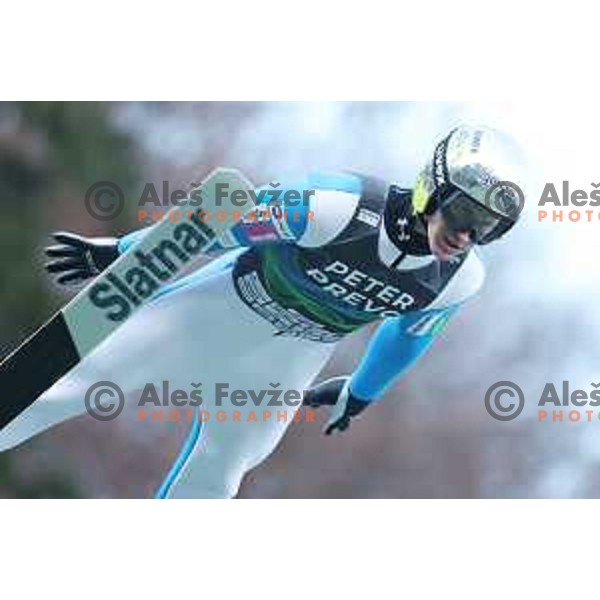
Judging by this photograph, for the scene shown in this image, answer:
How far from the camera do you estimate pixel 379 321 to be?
13.1ft

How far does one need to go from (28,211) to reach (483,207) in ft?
3.56

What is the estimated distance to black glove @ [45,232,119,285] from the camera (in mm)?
3910

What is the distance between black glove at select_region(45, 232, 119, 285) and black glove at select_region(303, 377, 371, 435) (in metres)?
0.58

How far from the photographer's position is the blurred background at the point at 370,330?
3.97 metres

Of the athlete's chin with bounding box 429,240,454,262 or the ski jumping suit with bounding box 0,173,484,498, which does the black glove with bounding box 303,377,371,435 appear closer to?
the ski jumping suit with bounding box 0,173,484,498

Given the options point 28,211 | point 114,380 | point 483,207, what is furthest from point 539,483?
point 28,211

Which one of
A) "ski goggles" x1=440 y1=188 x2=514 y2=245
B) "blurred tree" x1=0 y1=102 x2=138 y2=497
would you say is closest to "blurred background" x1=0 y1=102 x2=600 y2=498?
"blurred tree" x1=0 y1=102 x2=138 y2=497

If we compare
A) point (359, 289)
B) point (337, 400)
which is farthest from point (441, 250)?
point (337, 400)

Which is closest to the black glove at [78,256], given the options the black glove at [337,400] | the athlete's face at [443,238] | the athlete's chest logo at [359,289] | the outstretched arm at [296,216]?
the outstretched arm at [296,216]

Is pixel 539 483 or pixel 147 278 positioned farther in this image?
pixel 539 483

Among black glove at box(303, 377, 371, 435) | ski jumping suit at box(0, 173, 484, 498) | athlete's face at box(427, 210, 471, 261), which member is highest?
athlete's face at box(427, 210, 471, 261)

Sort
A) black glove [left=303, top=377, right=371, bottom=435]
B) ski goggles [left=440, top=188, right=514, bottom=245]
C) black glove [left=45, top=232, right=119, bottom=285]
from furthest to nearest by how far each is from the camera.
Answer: black glove [left=303, top=377, right=371, bottom=435] < black glove [left=45, top=232, right=119, bottom=285] < ski goggles [left=440, top=188, right=514, bottom=245]

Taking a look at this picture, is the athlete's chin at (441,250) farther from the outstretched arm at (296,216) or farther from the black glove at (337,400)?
the black glove at (337,400)

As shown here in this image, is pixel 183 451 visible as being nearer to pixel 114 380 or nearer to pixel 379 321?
pixel 114 380
